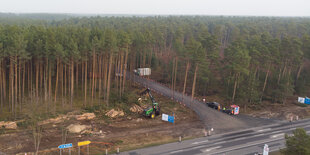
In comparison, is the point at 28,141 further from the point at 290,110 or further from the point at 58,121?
the point at 290,110

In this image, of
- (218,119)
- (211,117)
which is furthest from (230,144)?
(211,117)

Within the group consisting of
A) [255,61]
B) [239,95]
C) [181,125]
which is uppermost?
[255,61]

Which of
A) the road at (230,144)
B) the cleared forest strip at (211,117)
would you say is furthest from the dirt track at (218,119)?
the road at (230,144)

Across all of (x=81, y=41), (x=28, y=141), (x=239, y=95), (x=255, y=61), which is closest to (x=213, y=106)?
(x=239, y=95)

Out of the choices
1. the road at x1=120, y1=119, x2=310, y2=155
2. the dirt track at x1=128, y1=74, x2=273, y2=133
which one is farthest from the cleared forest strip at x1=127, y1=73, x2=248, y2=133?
the road at x1=120, y1=119, x2=310, y2=155

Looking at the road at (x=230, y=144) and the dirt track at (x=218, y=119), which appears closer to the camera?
the road at (x=230, y=144)

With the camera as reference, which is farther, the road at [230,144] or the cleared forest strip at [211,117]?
the cleared forest strip at [211,117]

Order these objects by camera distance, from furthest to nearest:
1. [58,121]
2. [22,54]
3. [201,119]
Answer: [201,119] < [58,121] < [22,54]

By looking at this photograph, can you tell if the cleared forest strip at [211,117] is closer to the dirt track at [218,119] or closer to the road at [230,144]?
the dirt track at [218,119]

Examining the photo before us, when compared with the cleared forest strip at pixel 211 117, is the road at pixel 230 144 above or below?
below
